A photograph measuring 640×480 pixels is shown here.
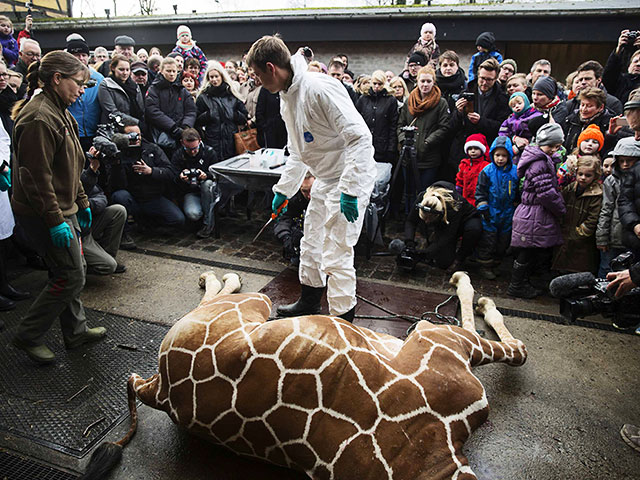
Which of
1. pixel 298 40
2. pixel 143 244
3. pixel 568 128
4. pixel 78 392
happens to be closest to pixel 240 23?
pixel 298 40

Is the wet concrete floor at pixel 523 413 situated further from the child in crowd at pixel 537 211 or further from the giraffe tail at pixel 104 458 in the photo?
the child in crowd at pixel 537 211

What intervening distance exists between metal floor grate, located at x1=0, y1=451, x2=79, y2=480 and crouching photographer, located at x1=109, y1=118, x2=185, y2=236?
347 centimetres

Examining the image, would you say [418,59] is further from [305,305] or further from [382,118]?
[305,305]

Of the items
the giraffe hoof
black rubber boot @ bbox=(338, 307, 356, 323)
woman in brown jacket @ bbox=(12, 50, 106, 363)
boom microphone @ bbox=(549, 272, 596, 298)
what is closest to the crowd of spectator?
the giraffe hoof

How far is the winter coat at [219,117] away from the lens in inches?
268

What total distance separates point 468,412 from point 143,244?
186 inches

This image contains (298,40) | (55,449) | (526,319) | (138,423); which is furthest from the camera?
(298,40)

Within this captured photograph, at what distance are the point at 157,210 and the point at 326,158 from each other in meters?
3.29

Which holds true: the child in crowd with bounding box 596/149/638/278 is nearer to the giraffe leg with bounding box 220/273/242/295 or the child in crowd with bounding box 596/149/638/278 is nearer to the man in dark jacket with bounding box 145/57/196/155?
the giraffe leg with bounding box 220/273/242/295

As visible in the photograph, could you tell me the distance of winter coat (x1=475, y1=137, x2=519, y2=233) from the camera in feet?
16.3

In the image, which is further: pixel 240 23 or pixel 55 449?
pixel 240 23

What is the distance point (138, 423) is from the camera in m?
2.72

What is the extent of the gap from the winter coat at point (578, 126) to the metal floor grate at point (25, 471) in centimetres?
546

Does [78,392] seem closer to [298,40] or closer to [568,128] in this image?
[568,128]
